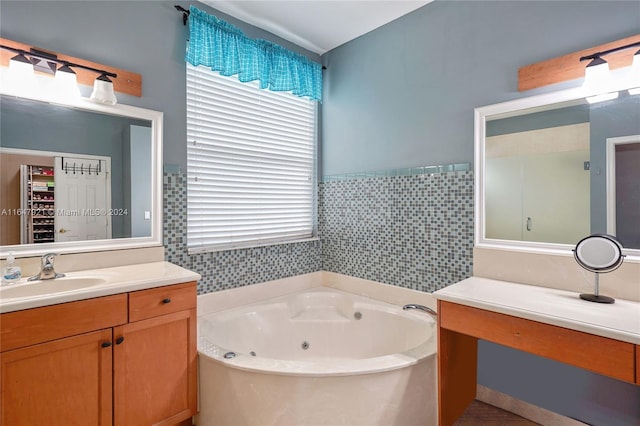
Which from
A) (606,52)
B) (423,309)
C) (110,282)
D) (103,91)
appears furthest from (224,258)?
(606,52)

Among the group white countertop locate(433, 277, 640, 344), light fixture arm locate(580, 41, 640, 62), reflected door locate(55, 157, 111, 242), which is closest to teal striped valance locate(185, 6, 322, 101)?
reflected door locate(55, 157, 111, 242)

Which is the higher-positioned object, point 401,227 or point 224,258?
point 401,227

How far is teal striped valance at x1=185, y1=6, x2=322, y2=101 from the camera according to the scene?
227 cm

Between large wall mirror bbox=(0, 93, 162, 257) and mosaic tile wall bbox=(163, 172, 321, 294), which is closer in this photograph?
large wall mirror bbox=(0, 93, 162, 257)

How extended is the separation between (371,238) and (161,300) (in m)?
1.65

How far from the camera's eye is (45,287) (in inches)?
63.2

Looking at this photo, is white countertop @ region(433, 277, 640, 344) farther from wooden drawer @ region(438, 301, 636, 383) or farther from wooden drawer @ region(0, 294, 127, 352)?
Answer: wooden drawer @ region(0, 294, 127, 352)

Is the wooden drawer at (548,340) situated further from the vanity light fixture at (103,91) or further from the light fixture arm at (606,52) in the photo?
the vanity light fixture at (103,91)

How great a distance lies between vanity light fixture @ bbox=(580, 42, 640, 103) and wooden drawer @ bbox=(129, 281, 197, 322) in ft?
7.68

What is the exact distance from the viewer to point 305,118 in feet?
10.1

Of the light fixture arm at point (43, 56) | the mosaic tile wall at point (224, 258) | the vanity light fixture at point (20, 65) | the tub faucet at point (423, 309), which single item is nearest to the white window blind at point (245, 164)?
the mosaic tile wall at point (224, 258)

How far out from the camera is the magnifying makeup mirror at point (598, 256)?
1.50m

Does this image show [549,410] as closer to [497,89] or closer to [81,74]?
[497,89]

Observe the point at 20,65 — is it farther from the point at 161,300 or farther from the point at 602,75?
the point at 602,75
